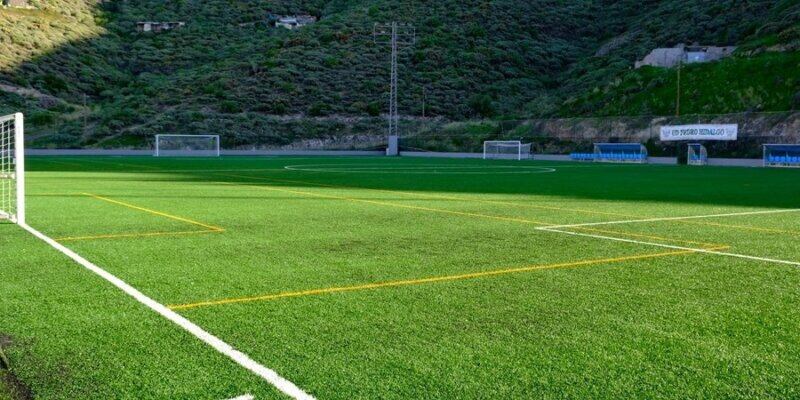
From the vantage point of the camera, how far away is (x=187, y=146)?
50594 mm

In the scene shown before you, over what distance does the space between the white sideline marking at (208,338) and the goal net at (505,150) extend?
38187mm

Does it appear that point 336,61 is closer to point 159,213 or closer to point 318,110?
point 318,110

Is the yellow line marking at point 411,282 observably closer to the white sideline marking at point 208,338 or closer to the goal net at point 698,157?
the white sideline marking at point 208,338

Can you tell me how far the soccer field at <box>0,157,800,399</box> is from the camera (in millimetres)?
4191

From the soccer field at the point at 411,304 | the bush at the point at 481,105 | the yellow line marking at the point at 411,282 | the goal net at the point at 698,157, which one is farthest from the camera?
the bush at the point at 481,105

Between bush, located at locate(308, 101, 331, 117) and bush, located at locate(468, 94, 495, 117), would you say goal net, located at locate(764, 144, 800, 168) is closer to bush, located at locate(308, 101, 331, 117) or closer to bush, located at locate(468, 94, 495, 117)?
bush, located at locate(468, 94, 495, 117)

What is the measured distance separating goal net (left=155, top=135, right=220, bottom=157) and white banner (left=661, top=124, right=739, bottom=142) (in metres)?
25.0

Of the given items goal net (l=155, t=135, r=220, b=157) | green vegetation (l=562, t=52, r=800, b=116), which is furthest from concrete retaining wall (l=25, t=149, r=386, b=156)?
green vegetation (l=562, t=52, r=800, b=116)

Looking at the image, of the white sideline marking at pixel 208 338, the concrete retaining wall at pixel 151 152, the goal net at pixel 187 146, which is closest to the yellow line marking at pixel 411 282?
the white sideline marking at pixel 208 338

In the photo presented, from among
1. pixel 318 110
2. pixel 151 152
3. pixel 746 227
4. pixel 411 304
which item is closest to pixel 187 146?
pixel 151 152

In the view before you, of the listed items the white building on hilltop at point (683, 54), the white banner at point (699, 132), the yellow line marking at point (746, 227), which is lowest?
the yellow line marking at point (746, 227)

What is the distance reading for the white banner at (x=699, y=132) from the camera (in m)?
38.1

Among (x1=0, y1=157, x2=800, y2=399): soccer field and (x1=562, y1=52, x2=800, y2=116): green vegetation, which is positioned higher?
(x1=562, y1=52, x2=800, y2=116): green vegetation

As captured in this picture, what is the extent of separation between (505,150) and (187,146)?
62.6 feet
